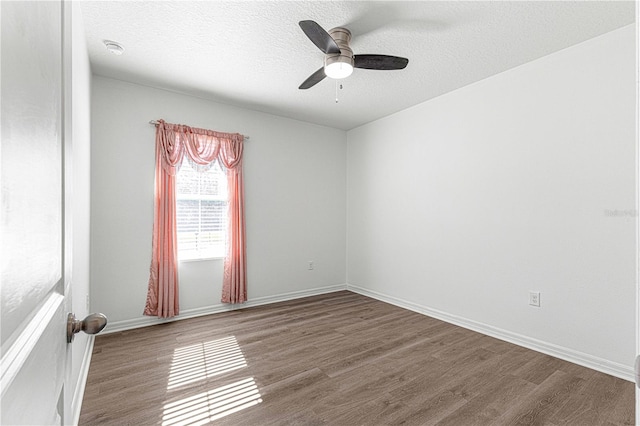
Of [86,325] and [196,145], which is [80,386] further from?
[196,145]

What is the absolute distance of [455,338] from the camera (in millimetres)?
3104

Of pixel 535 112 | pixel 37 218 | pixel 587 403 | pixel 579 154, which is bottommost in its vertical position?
pixel 587 403

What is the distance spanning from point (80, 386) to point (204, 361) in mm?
835

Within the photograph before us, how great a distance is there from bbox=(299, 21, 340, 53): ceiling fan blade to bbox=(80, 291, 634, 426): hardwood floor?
245 centimetres

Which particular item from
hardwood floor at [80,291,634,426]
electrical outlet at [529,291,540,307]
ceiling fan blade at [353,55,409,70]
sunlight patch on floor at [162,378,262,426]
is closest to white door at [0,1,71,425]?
sunlight patch on floor at [162,378,262,426]

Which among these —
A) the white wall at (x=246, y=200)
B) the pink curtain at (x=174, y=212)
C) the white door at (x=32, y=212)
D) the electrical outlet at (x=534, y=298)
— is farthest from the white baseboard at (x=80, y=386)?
the electrical outlet at (x=534, y=298)

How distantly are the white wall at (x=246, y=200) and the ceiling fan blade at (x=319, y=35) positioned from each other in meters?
2.23

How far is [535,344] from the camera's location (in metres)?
2.87

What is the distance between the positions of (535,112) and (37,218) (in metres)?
3.60

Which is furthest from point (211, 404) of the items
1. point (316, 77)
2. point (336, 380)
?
point (316, 77)

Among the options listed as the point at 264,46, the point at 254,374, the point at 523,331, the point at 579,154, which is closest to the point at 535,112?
the point at 579,154

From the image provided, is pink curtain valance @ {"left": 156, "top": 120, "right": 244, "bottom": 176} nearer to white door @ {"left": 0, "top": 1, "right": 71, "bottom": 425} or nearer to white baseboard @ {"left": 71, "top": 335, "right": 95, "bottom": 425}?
white baseboard @ {"left": 71, "top": 335, "right": 95, "bottom": 425}

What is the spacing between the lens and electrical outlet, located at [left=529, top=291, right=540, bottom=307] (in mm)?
2875

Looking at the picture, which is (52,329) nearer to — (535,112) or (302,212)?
(535,112)
